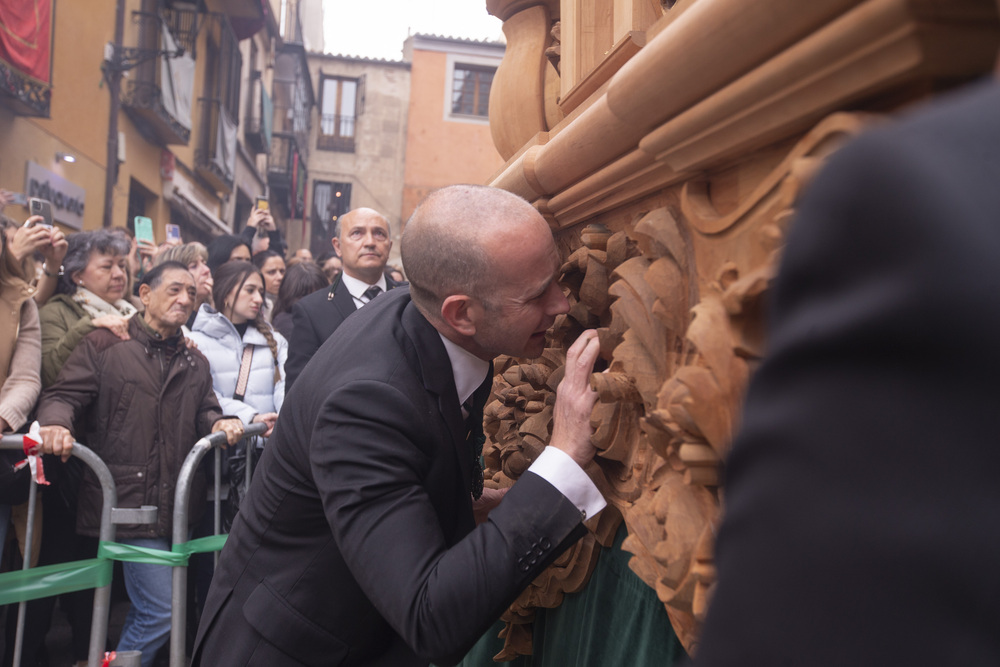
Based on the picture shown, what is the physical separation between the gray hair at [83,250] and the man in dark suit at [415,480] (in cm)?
→ 216

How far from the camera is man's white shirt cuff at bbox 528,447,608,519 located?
4.08 feet

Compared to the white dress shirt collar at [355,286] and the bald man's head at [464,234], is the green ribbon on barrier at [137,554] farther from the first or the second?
the bald man's head at [464,234]

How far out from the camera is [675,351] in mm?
1047

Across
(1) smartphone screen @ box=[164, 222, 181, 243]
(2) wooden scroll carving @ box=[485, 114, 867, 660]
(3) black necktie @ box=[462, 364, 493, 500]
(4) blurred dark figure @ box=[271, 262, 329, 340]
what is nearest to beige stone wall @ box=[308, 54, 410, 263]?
(1) smartphone screen @ box=[164, 222, 181, 243]

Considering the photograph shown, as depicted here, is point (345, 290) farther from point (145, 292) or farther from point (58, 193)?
point (58, 193)

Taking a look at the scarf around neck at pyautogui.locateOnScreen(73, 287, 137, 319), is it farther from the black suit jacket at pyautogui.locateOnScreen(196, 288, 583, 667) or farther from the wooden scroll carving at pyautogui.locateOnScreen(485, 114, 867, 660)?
the wooden scroll carving at pyautogui.locateOnScreen(485, 114, 867, 660)

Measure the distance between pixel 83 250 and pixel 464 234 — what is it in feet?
8.79

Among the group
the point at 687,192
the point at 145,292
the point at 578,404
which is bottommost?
the point at 578,404

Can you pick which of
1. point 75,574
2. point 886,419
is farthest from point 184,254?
point 886,419

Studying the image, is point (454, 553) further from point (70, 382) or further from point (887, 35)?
point (70, 382)

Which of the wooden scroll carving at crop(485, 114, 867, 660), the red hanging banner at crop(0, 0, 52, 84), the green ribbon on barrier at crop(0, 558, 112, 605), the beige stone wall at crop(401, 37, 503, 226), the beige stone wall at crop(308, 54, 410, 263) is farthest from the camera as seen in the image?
the beige stone wall at crop(308, 54, 410, 263)

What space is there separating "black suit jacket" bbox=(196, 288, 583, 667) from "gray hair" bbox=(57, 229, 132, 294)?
215 centimetres

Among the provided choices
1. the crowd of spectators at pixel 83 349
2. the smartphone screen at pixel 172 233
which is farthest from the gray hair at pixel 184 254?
the smartphone screen at pixel 172 233

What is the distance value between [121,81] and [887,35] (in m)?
9.92
